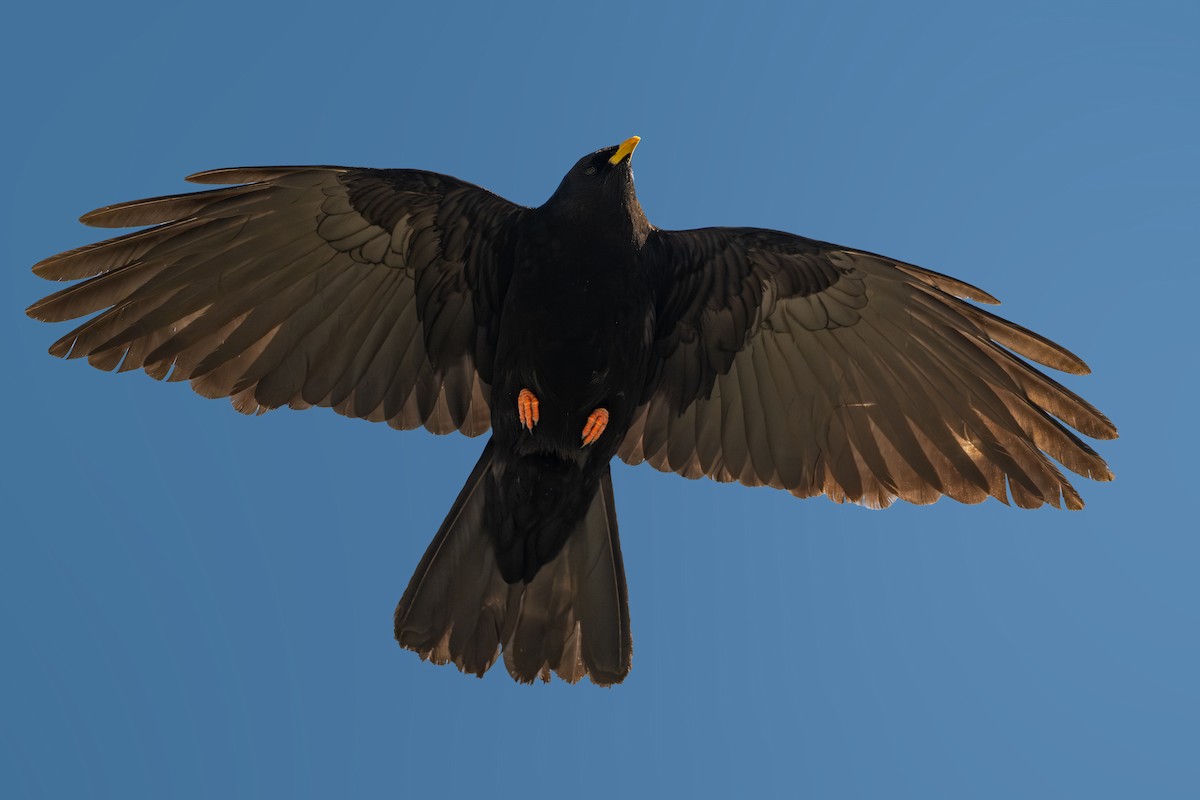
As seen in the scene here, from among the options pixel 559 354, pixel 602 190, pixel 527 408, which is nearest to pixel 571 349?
pixel 559 354

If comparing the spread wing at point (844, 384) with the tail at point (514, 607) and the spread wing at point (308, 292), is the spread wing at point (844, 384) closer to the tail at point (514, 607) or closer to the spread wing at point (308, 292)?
the tail at point (514, 607)

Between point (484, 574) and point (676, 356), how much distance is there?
1.64m

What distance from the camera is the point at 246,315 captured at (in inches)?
263

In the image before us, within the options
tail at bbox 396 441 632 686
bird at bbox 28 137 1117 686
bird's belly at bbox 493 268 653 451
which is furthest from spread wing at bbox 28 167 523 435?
tail at bbox 396 441 632 686

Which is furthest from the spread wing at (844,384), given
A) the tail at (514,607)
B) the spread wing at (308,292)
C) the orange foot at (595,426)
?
the spread wing at (308,292)

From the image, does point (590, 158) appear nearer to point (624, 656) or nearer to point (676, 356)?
point (676, 356)

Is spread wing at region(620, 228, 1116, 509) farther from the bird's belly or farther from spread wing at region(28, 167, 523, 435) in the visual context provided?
spread wing at region(28, 167, 523, 435)

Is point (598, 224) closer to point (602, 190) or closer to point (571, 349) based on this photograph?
point (602, 190)

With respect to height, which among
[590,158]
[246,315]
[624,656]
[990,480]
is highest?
[590,158]

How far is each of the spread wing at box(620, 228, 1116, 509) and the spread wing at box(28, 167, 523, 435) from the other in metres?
1.09

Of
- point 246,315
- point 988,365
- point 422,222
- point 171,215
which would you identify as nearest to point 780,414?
point 988,365

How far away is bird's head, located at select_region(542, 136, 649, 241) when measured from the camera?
19.7 feet

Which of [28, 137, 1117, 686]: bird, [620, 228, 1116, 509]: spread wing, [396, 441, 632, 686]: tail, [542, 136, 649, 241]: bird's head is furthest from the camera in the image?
[620, 228, 1116, 509]: spread wing

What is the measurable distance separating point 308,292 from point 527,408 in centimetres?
150
